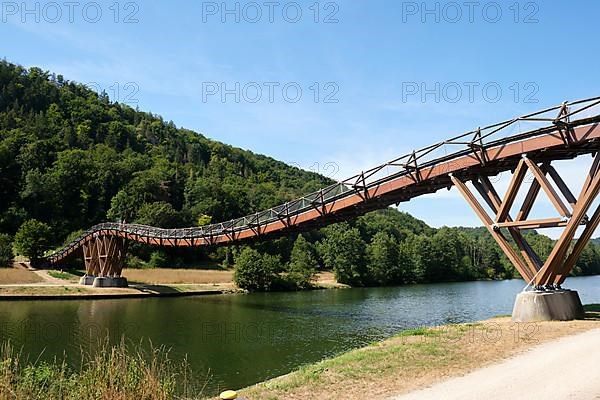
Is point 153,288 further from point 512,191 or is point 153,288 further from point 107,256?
point 512,191

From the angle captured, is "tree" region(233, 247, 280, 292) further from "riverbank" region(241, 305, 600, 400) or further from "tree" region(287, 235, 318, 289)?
"riverbank" region(241, 305, 600, 400)

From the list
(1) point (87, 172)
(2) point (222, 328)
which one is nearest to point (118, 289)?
(2) point (222, 328)

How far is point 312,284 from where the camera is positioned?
66375mm

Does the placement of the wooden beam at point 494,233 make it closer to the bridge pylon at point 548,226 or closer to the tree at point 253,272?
the bridge pylon at point 548,226

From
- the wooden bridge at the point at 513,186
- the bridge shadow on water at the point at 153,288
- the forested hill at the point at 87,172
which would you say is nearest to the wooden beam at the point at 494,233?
the wooden bridge at the point at 513,186

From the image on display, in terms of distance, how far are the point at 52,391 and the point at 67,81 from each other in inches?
6706

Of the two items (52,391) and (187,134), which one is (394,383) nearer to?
(52,391)

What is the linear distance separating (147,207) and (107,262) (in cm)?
3632

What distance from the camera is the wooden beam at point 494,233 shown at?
52.7 feet

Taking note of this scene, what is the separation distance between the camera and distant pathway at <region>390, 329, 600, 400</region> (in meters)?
7.14

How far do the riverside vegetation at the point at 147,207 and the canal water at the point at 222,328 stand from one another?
2347cm

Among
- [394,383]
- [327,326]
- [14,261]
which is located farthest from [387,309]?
[14,261]

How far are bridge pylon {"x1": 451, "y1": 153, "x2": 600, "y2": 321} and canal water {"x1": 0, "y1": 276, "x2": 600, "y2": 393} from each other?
7.77 metres

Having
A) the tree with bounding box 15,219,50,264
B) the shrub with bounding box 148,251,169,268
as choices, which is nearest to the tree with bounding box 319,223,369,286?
the shrub with bounding box 148,251,169,268
